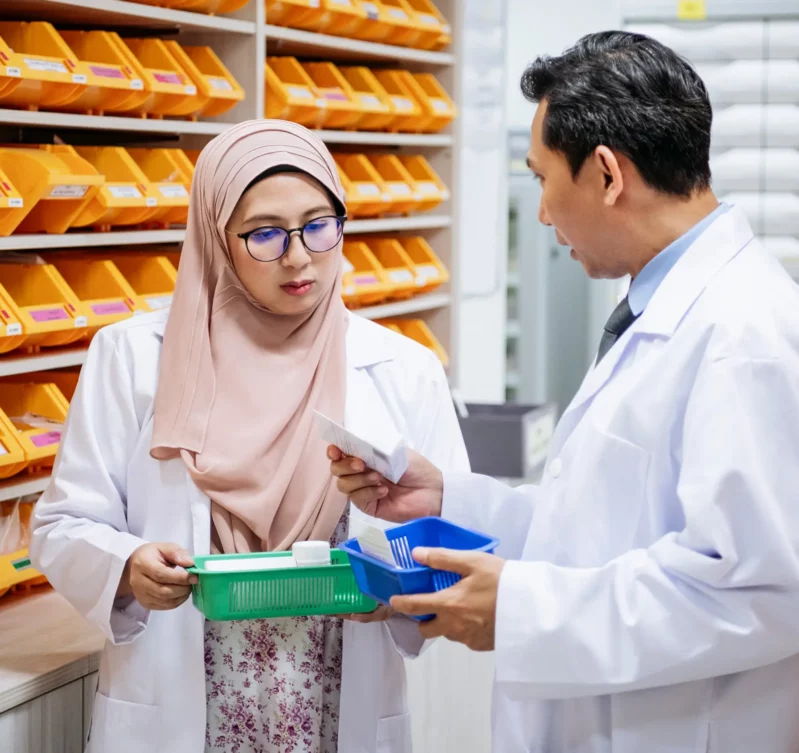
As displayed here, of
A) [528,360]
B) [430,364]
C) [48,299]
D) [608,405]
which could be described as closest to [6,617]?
[48,299]

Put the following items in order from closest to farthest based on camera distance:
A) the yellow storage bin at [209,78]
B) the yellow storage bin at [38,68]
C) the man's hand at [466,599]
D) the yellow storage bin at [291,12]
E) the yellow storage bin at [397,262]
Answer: the man's hand at [466,599]
the yellow storage bin at [38,68]
the yellow storage bin at [209,78]
the yellow storage bin at [291,12]
the yellow storage bin at [397,262]

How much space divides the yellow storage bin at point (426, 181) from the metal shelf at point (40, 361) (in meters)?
1.62

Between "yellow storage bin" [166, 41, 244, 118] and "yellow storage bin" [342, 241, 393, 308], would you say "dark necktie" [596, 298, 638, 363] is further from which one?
"yellow storage bin" [342, 241, 393, 308]

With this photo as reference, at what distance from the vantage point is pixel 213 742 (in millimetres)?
1927

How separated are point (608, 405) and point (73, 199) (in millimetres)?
1453

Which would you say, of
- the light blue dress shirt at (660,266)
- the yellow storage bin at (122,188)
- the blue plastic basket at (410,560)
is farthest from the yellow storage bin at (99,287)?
the light blue dress shirt at (660,266)

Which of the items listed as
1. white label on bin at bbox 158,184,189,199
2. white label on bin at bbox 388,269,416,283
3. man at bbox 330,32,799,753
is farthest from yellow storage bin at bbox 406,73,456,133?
man at bbox 330,32,799,753

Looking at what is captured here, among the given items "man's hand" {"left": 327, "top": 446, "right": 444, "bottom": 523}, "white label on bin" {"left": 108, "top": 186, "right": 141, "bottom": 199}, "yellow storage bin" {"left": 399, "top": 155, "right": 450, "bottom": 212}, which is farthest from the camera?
"yellow storage bin" {"left": 399, "top": 155, "right": 450, "bottom": 212}

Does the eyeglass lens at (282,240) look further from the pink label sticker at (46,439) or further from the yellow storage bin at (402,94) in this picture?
the yellow storage bin at (402,94)

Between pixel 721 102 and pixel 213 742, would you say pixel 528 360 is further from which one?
pixel 213 742

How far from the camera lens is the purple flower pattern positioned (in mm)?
1886

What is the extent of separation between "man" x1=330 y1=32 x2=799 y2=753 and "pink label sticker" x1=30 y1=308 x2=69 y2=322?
4.16 feet

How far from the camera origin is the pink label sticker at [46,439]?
2439mm

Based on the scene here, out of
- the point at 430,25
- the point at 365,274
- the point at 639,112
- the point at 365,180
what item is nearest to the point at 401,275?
the point at 365,274
